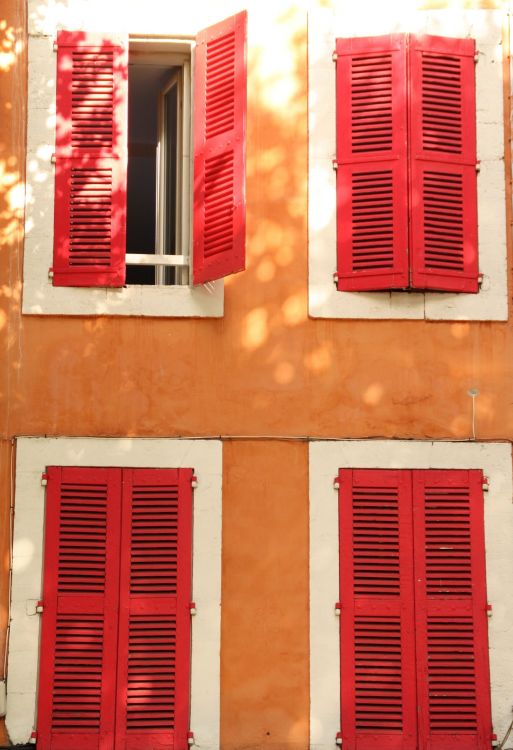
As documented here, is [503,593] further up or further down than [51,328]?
further down

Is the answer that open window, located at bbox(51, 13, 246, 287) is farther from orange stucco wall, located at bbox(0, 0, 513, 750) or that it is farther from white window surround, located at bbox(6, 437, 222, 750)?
white window surround, located at bbox(6, 437, 222, 750)

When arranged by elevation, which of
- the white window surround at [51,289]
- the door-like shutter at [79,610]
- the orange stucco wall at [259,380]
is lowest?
the door-like shutter at [79,610]

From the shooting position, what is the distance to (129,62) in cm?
864

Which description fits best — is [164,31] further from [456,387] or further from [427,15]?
[456,387]

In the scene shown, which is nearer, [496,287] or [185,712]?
[185,712]

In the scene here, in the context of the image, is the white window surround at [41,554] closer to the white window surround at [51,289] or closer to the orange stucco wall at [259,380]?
the orange stucco wall at [259,380]

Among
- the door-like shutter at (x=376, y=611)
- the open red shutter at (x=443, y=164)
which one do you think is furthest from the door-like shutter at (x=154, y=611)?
the open red shutter at (x=443, y=164)

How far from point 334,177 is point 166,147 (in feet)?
4.35

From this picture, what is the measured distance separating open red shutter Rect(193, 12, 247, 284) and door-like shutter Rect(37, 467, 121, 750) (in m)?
1.61

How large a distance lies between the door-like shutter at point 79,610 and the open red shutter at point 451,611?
1980 millimetres

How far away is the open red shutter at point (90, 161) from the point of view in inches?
320

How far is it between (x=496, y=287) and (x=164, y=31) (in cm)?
290

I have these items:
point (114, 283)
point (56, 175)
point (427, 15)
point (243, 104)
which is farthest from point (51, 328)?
point (427, 15)

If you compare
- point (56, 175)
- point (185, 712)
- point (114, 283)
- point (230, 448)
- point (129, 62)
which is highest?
point (129, 62)
